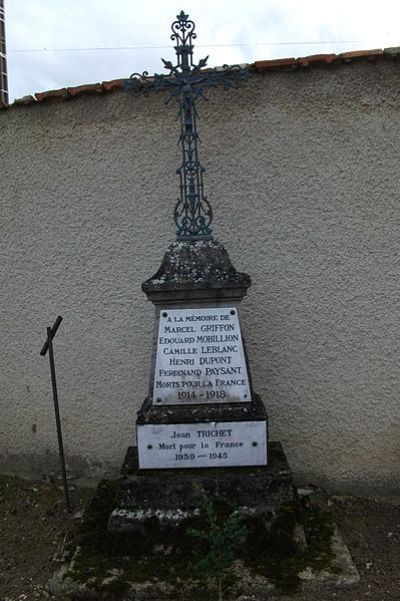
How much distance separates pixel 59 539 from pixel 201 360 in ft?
4.91

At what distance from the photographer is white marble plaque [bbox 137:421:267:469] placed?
3.12 m

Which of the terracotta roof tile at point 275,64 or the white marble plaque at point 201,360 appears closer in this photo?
the white marble plaque at point 201,360

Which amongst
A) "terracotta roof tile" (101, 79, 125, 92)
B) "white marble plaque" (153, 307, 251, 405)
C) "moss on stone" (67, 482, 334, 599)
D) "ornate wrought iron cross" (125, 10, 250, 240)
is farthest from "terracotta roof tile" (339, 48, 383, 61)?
"moss on stone" (67, 482, 334, 599)

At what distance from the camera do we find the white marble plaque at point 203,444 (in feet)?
10.2

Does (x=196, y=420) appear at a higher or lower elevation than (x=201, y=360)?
lower

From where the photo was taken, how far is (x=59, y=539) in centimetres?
359

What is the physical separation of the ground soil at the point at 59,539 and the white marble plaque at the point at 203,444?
677mm

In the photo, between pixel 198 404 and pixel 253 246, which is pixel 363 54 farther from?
pixel 198 404

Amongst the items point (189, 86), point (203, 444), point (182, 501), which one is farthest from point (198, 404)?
point (189, 86)

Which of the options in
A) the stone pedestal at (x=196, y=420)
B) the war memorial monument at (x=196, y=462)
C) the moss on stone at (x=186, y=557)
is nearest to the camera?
the moss on stone at (x=186, y=557)

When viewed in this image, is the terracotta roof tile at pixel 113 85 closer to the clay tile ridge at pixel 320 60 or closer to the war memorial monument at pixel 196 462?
the war memorial monument at pixel 196 462

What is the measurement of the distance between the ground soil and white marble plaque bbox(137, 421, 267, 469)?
0.68 metres

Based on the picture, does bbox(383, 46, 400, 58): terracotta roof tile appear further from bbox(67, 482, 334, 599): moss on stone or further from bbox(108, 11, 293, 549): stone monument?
bbox(67, 482, 334, 599): moss on stone

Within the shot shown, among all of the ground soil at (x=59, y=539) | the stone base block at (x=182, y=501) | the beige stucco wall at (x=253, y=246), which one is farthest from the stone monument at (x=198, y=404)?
the beige stucco wall at (x=253, y=246)
